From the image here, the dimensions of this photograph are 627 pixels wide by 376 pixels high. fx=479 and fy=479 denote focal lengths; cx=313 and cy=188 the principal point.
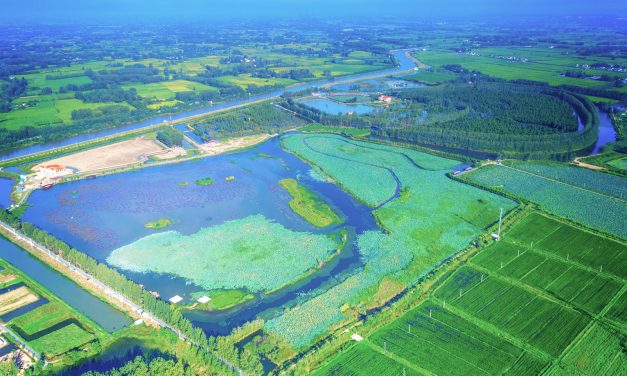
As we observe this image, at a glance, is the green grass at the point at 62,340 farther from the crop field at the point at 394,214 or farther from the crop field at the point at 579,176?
the crop field at the point at 579,176

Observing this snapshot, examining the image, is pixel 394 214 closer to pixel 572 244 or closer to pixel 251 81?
pixel 572 244


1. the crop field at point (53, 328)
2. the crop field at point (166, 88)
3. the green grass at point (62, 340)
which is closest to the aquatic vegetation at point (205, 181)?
the crop field at point (53, 328)

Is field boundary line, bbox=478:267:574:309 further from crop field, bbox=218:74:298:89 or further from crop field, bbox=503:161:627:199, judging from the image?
crop field, bbox=218:74:298:89

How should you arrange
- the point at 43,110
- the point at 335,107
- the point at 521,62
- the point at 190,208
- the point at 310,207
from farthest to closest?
the point at 521,62 < the point at 335,107 < the point at 43,110 < the point at 190,208 < the point at 310,207

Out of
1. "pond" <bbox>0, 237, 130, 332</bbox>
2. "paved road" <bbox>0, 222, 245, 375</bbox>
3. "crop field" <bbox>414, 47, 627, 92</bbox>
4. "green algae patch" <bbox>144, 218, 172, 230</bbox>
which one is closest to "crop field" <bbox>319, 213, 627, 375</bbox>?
"paved road" <bbox>0, 222, 245, 375</bbox>

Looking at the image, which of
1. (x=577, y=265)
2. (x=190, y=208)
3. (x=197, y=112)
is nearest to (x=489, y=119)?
(x=577, y=265)
